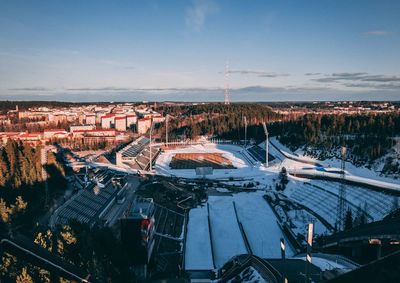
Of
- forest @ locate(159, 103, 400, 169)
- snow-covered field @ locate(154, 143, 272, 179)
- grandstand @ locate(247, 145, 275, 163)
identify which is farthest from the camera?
grandstand @ locate(247, 145, 275, 163)

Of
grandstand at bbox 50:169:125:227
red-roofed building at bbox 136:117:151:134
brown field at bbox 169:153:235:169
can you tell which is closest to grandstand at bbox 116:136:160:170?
brown field at bbox 169:153:235:169

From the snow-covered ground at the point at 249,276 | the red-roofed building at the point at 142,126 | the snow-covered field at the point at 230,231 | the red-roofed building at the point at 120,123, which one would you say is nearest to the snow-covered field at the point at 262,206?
the snow-covered field at the point at 230,231

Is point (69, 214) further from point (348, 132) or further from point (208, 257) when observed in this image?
point (348, 132)

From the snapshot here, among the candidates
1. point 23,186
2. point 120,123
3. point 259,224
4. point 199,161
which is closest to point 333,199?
point 259,224

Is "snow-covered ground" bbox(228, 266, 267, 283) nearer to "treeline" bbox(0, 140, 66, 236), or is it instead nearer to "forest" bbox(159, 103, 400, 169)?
"treeline" bbox(0, 140, 66, 236)

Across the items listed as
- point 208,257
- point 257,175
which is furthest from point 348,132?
point 208,257

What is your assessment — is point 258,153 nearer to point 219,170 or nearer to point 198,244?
point 219,170

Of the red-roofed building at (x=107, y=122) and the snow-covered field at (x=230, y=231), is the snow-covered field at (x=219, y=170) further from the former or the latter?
the red-roofed building at (x=107, y=122)
